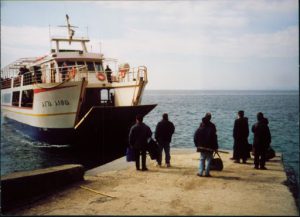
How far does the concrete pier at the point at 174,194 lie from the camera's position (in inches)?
212

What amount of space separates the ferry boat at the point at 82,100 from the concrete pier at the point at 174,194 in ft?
26.0

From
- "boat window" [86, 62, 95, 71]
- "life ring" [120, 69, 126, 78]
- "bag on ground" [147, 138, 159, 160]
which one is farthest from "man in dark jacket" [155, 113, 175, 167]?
"boat window" [86, 62, 95, 71]

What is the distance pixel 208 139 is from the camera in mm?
7762

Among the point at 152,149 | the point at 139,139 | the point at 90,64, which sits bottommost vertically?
the point at 152,149

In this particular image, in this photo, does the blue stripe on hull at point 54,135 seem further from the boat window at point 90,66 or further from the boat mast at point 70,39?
the boat mast at point 70,39

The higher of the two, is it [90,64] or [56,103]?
[90,64]

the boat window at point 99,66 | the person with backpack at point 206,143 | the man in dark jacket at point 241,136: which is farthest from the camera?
the boat window at point 99,66

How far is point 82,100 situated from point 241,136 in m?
9.56

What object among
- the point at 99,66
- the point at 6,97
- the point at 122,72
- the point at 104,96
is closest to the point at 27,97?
the point at 99,66

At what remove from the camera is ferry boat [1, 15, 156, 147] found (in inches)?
640

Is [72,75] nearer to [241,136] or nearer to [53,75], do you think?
[53,75]

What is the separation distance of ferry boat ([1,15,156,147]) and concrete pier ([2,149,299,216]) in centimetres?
793

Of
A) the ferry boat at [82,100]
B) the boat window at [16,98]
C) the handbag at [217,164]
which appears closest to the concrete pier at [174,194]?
the handbag at [217,164]

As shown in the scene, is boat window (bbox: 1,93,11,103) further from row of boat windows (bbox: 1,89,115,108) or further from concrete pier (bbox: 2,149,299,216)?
concrete pier (bbox: 2,149,299,216)
